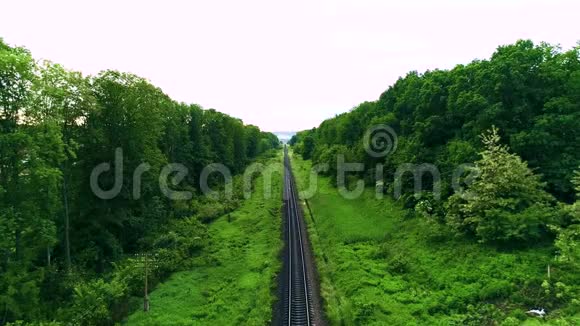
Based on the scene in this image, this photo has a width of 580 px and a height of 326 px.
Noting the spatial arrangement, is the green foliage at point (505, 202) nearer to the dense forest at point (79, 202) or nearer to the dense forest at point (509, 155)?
the dense forest at point (509, 155)

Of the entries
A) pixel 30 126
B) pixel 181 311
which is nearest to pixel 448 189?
pixel 181 311

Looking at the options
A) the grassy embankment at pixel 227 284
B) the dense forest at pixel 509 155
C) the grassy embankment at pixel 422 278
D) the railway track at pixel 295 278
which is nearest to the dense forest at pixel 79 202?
the grassy embankment at pixel 227 284

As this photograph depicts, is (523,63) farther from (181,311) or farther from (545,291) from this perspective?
(181,311)

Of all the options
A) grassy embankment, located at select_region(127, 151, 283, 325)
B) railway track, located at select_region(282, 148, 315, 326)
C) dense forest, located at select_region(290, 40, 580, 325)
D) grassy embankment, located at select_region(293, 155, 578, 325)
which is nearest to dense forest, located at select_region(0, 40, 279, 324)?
grassy embankment, located at select_region(127, 151, 283, 325)

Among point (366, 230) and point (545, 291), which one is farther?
point (366, 230)

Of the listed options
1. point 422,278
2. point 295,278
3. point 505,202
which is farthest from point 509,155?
point 295,278

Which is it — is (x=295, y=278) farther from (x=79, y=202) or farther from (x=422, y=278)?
(x=79, y=202)
